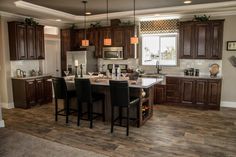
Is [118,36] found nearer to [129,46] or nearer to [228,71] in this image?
[129,46]

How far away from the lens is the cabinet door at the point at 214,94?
5.66 meters

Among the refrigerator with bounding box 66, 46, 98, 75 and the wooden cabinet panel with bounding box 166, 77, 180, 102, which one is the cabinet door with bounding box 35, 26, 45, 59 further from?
the wooden cabinet panel with bounding box 166, 77, 180, 102

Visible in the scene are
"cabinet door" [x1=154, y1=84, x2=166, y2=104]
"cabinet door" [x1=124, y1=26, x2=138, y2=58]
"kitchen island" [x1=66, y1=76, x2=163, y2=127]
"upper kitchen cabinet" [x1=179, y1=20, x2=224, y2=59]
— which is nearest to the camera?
"kitchen island" [x1=66, y1=76, x2=163, y2=127]

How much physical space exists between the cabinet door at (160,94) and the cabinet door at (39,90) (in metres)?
3.61

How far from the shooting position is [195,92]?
5.91 m

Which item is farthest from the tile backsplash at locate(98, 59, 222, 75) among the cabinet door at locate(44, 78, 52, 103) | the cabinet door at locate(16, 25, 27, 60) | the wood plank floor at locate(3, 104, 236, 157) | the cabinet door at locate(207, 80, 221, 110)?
the cabinet door at locate(16, 25, 27, 60)

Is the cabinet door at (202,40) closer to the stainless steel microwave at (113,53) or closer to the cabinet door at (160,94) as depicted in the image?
the cabinet door at (160,94)

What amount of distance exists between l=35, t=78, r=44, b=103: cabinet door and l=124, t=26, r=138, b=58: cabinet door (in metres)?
2.95

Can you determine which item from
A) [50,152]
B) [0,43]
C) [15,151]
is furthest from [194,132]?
[0,43]

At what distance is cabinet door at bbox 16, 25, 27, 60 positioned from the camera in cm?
588

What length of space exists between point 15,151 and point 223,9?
6068mm

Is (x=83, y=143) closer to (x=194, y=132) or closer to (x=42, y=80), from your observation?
(x=194, y=132)

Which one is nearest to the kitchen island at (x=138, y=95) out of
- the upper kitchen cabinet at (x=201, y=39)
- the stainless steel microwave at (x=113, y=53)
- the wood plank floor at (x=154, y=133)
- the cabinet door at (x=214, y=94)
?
the wood plank floor at (x=154, y=133)

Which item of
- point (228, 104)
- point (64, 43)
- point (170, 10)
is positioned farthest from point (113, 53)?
point (228, 104)
